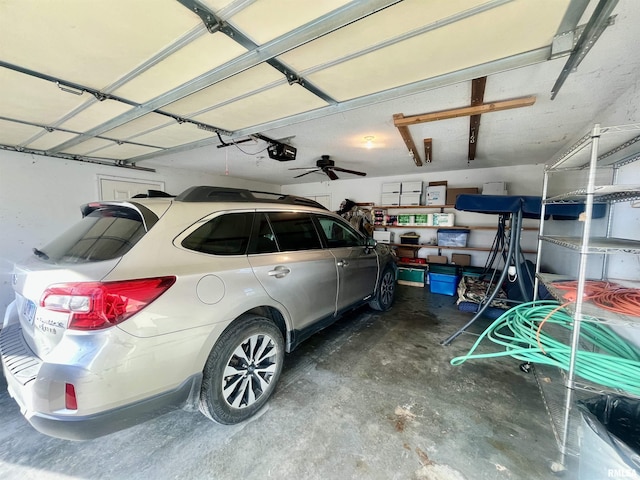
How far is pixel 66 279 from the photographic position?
1.19 meters

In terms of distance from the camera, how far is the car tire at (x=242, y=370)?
152cm

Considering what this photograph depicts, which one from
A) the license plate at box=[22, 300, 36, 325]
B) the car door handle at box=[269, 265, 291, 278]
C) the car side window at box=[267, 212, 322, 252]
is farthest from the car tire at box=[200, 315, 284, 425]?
the license plate at box=[22, 300, 36, 325]

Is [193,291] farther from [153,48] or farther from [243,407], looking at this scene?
[153,48]

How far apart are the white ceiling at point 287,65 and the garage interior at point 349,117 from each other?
0.01 m

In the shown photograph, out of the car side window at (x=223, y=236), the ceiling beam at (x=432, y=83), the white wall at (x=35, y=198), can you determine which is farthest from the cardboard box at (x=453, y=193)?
the white wall at (x=35, y=198)

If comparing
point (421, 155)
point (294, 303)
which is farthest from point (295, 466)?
point (421, 155)

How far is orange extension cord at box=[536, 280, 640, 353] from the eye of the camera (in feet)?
4.65

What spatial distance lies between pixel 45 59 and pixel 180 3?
1027mm

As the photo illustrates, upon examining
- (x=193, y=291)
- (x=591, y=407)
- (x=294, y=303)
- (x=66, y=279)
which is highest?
(x=66, y=279)

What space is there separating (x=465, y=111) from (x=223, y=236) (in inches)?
92.4

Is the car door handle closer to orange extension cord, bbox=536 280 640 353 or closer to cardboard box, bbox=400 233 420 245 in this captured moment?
orange extension cord, bbox=536 280 640 353

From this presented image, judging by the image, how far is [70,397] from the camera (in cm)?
112

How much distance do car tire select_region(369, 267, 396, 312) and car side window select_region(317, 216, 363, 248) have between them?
0.87 metres

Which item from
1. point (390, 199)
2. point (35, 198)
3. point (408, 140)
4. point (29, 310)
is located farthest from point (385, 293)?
point (35, 198)
